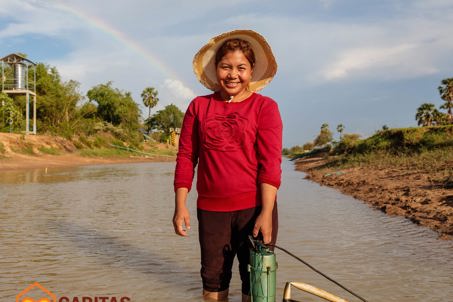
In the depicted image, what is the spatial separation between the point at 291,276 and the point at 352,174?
489 inches

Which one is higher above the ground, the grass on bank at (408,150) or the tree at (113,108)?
the tree at (113,108)

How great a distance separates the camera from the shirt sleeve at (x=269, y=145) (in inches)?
102

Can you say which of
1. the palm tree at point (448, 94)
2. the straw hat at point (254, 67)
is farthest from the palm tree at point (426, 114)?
the straw hat at point (254, 67)

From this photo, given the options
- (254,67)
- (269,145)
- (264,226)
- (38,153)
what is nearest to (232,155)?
(269,145)

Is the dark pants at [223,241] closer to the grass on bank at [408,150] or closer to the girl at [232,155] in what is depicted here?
the girl at [232,155]

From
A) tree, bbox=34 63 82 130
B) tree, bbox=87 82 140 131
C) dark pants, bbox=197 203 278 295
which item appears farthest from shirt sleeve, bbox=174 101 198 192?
tree, bbox=87 82 140 131

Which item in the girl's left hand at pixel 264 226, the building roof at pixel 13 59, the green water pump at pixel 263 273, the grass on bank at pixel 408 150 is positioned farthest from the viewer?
the building roof at pixel 13 59

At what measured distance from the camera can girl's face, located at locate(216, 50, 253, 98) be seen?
272 cm

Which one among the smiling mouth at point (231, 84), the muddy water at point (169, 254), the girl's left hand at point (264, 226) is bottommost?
the muddy water at point (169, 254)

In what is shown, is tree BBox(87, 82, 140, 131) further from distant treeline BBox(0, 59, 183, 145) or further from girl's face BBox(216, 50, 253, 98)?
girl's face BBox(216, 50, 253, 98)

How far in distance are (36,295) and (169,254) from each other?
1.75m

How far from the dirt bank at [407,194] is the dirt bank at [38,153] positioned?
20154 mm

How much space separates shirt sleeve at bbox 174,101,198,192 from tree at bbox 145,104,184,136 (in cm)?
7627

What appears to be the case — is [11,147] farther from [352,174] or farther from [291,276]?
[291,276]
